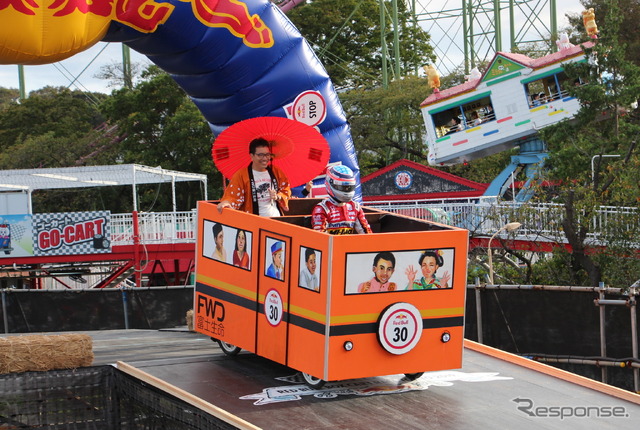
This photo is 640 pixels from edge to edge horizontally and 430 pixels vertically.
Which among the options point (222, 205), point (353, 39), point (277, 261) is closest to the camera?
point (277, 261)

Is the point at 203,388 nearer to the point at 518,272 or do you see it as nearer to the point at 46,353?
the point at 46,353

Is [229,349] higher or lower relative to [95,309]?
higher

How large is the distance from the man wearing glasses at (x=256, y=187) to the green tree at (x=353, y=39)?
116ft

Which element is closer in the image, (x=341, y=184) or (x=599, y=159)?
(x=341, y=184)

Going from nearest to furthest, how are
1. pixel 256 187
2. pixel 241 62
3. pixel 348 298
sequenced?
pixel 348 298 → pixel 256 187 → pixel 241 62

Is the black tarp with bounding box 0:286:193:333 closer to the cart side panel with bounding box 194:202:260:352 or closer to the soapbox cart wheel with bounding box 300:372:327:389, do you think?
the cart side panel with bounding box 194:202:260:352

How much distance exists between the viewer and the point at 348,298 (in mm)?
7695

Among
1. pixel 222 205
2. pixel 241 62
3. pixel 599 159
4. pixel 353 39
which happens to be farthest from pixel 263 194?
pixel 353 39

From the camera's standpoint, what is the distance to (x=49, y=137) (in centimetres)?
4319

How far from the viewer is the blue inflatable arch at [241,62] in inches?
459

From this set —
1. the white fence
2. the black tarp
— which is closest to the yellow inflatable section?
the black tarp

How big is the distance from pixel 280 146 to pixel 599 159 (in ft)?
35.5

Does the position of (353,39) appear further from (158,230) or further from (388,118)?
(158,230)

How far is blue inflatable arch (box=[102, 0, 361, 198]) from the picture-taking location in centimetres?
1166
